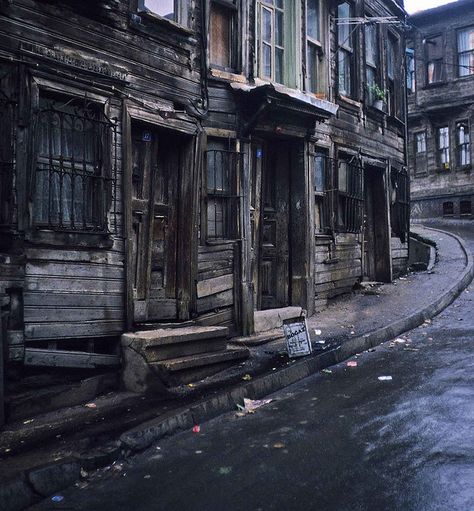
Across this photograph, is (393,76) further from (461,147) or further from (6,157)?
(461,147)

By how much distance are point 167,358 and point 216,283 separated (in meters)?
2.03

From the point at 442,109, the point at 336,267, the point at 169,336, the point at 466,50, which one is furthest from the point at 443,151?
the point at 169,336

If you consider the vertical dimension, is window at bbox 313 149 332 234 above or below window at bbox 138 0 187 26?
below

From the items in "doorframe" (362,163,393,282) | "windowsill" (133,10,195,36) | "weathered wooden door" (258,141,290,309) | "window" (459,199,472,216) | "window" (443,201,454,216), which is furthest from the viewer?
"window" (443,201,454,216)

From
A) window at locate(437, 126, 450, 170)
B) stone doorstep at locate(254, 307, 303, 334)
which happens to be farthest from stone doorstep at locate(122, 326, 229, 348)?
window at locate(437, 126, 450, 170)

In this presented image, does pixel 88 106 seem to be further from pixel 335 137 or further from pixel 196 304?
pixel 335 137

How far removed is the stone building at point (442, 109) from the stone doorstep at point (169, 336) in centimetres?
2195

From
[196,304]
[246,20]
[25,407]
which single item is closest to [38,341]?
[25,407]

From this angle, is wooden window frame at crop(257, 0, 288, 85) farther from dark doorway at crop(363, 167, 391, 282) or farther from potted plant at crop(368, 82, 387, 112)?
dark doorway at crop(363, 167, 391, 282)

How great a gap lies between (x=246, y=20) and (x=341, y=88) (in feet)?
12.0

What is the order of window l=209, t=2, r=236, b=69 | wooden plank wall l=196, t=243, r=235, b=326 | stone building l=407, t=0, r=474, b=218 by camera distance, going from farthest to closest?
stone building l=407, t=0, r=474, b=218 < window l=209, t=2, r=236, b=69 < wooden plank wall l=196, t=243, r=235, b=326

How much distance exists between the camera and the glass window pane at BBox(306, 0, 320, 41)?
10.5m

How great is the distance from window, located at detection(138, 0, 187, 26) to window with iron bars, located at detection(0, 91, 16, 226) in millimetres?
2676

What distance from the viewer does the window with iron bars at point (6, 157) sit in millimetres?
5145
